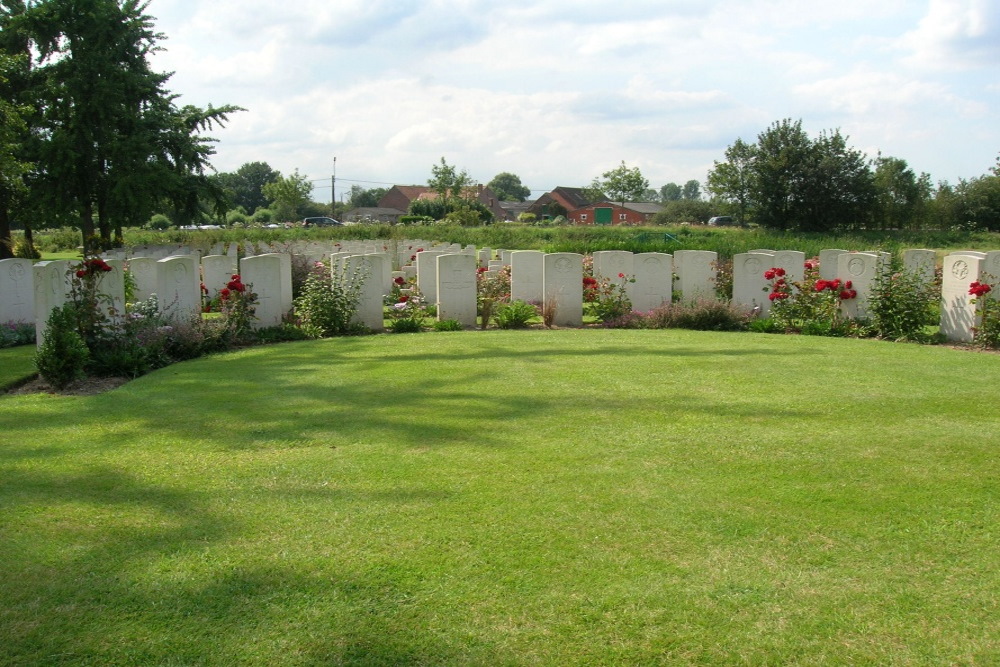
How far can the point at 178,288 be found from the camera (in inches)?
452

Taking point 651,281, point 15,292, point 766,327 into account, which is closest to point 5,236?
point 15,292

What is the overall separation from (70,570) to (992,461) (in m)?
5.54

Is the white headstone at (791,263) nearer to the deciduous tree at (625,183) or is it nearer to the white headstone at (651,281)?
the white headstone at (651,281)

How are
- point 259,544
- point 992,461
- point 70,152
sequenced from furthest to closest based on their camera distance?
1. point 70,152
2. point 992,461
3. point 259,544

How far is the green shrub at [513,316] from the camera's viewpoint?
13.9 meters

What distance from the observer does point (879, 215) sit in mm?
44281

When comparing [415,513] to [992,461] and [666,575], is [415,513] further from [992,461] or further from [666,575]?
[992,461]

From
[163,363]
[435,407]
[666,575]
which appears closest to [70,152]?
[163,363]

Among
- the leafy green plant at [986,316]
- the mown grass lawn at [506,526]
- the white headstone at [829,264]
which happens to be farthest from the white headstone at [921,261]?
the mown grass lawn at [506,526]

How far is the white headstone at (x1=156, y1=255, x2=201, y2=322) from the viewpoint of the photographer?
443 inches

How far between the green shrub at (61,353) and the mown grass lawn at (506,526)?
88 centimetres

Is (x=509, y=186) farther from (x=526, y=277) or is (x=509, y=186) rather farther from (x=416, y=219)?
(x=526, y=277)

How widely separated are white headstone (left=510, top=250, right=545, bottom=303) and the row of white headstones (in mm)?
19

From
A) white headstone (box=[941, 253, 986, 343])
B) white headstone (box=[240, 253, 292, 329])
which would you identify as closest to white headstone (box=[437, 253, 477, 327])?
white headstone (box=[240, 253, 292, 329])
